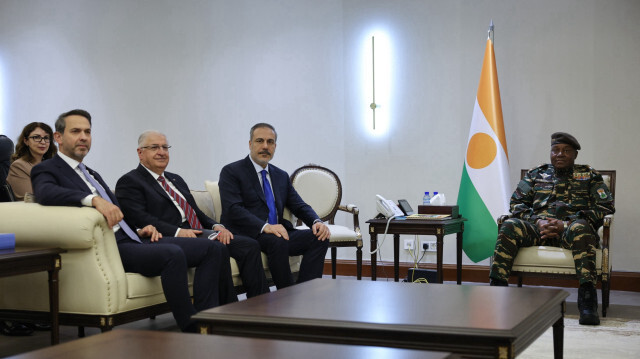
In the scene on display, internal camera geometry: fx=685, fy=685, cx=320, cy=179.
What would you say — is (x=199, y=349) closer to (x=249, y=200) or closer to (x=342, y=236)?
(x=249, y=200)

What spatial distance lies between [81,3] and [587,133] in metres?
5.50

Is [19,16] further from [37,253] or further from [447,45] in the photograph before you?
[37,253]

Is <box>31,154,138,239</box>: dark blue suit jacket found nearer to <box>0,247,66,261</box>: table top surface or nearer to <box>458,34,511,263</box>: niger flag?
<box>0,247,66,261</box>: table top surface

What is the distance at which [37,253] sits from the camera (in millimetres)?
3096

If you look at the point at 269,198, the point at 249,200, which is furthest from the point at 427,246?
the point at 249,200

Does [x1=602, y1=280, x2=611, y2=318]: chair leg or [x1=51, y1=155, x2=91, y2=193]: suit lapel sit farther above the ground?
[x1=51, y1=155, x2=91, y2=193]: suit lapel

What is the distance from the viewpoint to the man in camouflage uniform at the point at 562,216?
4.45 metres

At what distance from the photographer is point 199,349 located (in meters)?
1.67

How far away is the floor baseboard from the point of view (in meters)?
5.62

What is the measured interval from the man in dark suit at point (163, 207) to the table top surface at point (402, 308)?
1.17 m

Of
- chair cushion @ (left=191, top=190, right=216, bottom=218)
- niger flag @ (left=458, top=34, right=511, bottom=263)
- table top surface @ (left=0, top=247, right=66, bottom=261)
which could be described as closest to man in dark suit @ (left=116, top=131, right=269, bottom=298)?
chair cushion @ (left=191, top=190, right=216, bottom=218)

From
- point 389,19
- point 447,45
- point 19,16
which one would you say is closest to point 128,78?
point 19,16

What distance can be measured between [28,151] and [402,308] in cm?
340

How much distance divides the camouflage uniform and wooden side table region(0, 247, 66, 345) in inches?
109
